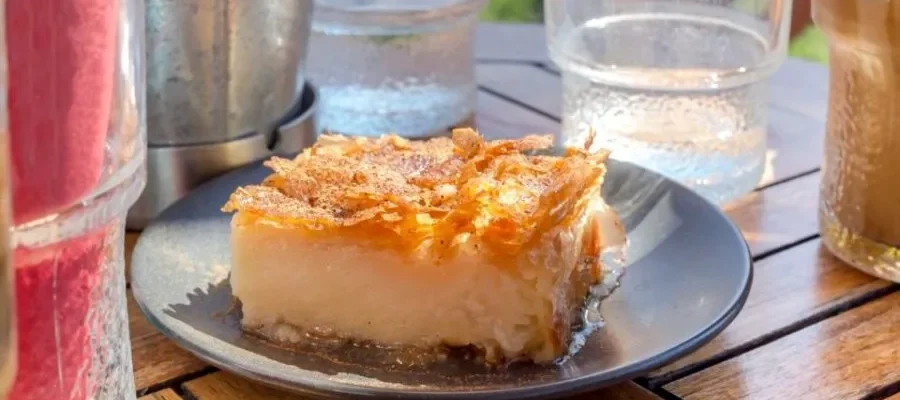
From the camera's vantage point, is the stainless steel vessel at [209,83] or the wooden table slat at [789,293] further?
the stainless steel vessel at [209,83]

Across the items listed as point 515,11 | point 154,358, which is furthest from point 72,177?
point 515,11

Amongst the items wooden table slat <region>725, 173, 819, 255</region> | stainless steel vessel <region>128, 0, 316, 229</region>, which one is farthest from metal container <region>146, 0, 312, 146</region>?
wooden table slat <region>725, 173, 819, 255</region>

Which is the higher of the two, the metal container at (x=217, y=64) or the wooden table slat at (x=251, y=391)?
the metal container at (x=217, y=64)

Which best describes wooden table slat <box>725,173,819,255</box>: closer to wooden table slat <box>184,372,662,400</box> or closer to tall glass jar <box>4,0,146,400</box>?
wooden table slat <box>184,372,662,400</box>

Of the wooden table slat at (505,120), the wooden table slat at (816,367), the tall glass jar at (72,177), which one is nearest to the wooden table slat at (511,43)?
the wooden table slat at (505,120)

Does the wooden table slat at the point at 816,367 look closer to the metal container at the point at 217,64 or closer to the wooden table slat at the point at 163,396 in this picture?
the wooden table slat at the point at 163,396

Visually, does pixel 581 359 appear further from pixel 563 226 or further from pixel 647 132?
pixel 647 132

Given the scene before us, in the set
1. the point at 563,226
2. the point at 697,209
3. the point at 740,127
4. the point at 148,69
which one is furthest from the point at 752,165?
the point at 148,69
